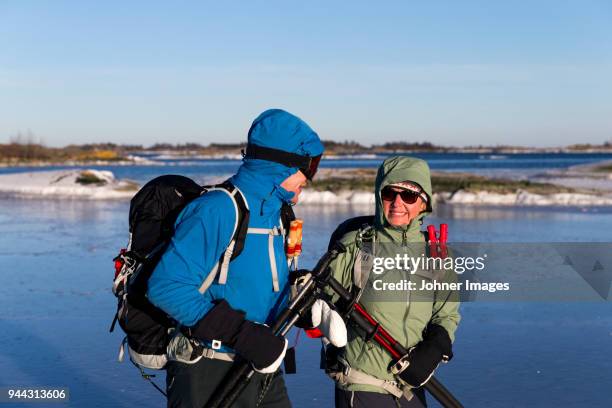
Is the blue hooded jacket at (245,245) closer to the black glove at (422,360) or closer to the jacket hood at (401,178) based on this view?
the jacket hood at (401,178)

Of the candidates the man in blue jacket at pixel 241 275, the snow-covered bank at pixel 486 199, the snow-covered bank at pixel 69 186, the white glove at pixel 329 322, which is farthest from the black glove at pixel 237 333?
the snow-covered bank at pixel 69 186

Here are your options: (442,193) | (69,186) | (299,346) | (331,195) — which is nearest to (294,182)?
(299,346)

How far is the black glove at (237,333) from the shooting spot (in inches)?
94.5

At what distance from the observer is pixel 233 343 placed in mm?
2414

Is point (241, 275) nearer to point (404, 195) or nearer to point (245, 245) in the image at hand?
point (245, 245)

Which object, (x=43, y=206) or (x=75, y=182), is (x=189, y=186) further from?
(x=75, y=182)

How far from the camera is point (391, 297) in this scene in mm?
3016

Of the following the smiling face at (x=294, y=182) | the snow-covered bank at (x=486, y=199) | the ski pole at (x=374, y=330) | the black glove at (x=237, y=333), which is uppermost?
the smiling face at (x=294, y=182)

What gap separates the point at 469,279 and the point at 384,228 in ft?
2.82

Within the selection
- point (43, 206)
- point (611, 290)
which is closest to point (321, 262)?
point (611, 290)

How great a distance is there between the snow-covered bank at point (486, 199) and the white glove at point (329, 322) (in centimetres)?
1683

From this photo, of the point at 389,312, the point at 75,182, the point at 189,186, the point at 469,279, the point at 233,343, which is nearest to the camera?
the point at 233,343

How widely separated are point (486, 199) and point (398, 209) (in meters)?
17.2

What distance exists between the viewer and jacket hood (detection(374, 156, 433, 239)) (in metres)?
3.03
